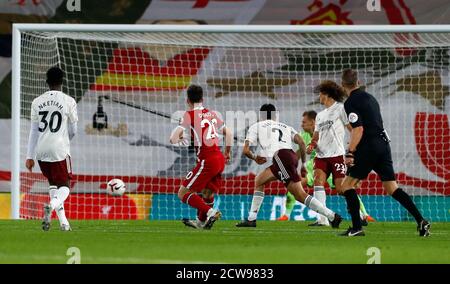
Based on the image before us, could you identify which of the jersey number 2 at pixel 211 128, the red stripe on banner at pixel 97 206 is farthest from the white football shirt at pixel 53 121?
the red stripe on banner at pixel 97 206

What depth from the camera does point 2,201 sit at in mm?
21188

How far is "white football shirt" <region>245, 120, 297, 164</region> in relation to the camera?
15258 mm

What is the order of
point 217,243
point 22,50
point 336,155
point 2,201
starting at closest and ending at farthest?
point 217,243
point 336,155
point 22,50
point 2,201

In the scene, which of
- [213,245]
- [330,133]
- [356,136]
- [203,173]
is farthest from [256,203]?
[213,245]

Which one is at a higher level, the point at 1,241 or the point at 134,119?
the point at 134,119

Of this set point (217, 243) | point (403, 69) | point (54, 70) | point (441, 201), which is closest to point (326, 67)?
point (403, 69)

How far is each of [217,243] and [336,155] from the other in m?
4.84

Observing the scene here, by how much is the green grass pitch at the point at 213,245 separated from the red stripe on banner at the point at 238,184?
21.3 feet

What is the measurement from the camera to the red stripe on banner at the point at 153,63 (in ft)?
71.3

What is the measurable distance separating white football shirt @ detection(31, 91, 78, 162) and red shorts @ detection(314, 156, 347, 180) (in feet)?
13.6

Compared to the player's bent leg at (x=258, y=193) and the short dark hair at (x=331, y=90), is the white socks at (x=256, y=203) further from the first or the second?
the short dark hair at (x=331, y=90)

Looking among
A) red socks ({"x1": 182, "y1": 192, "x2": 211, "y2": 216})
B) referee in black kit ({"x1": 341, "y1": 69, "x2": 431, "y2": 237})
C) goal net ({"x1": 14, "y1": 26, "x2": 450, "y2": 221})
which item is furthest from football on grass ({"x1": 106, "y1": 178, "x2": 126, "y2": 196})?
referee in black kit ({"x1": 341, "y1": 69, "x2": 431, "y2": 237})

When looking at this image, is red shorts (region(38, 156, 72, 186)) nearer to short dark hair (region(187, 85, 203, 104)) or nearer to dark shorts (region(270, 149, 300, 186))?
short dark hair (region(187, 85, 203, 104))

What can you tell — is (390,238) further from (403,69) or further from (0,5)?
(0,5)
